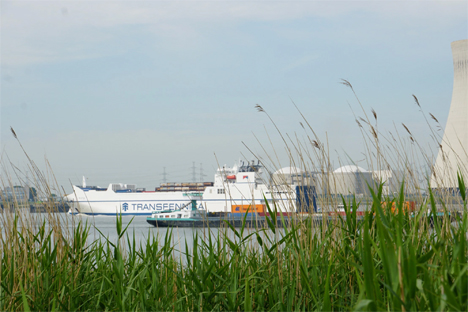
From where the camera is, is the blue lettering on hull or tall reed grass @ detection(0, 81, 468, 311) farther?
the blue lettering on hull

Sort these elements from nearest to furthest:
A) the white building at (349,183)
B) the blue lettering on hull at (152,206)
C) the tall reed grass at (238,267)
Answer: the tall reed grass at (238,267) < the white building at (349,183) < the blue lettering on hull at (152,206)

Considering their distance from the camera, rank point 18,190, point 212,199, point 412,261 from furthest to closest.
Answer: point 212,199 < point 18,190 < point 412,261

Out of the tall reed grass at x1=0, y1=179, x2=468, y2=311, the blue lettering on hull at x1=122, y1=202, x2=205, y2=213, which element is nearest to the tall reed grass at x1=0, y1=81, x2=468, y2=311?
the tall reed grass at x1=0, y1=179, x2=468, y2=311

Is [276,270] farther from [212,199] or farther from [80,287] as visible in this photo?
[212,199]

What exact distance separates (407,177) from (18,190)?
2.16m

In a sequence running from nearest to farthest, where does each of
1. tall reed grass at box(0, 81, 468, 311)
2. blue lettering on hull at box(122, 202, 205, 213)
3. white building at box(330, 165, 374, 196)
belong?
tall reed grass at box(0, 81, 468, 311)
white building at box(330, 165, 374, 196)
blue lettering on hull at box(122, 202, 205, 213)

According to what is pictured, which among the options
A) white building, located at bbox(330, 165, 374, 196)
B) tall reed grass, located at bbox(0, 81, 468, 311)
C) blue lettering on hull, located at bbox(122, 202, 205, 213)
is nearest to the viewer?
tall reed grass, located at bbox(0, 81, 468, 311)

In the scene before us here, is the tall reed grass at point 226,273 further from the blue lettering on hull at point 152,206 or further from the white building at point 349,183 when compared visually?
the blue lettering on hull at point 152,206

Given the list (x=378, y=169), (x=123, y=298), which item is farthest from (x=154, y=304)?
(x=378, y=169)

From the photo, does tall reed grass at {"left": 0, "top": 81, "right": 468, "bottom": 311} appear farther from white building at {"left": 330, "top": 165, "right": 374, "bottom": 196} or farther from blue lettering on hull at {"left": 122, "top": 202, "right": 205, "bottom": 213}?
blue lettering on hull at {"left": 122, "top": 202, "right": 205, "bottom": 213}

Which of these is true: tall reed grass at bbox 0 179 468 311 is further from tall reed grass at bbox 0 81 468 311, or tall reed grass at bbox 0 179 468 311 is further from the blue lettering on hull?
the blue lettering on hull

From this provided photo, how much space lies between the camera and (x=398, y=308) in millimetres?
1136

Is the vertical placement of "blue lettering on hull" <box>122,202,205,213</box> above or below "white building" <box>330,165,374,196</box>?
below

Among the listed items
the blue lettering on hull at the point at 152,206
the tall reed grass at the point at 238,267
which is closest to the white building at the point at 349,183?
the tall reed grass at the point at 238,267
